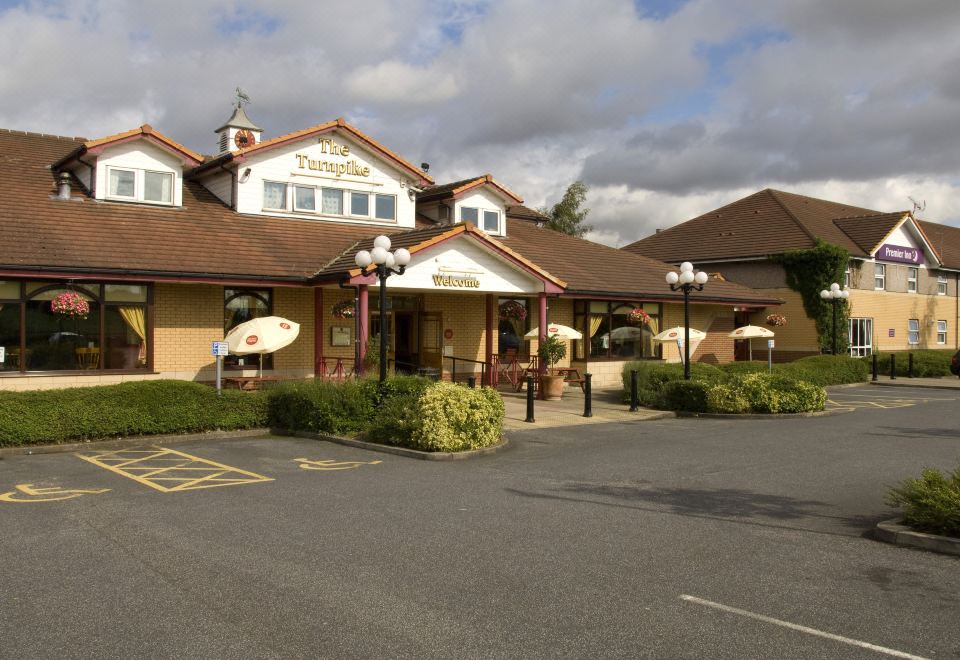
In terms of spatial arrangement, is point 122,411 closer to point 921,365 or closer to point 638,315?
Result: point 638,315

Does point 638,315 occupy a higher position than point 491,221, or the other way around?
point 491,221

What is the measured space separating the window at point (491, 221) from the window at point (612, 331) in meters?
3.47

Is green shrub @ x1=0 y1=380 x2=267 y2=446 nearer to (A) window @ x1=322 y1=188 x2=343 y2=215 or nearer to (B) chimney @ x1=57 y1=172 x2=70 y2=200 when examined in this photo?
(B) chimney @ x1=57 y1=172 x2=70 y2=200

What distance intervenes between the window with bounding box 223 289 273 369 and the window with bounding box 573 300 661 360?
10065 mm

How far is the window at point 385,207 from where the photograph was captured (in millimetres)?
24406

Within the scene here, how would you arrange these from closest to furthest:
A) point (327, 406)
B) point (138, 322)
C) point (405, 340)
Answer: point (327, 406), point (138, 322), point (405, 340)

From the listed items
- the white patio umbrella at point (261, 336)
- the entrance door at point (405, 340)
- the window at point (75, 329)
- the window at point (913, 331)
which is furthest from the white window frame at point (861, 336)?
the window at point (75, 329)

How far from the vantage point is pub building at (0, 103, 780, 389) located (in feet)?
58.2

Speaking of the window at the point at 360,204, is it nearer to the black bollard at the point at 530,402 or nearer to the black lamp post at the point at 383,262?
the black lamp post at the point at 383,262

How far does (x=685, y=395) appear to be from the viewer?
1970cm

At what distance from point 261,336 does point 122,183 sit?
620 cm

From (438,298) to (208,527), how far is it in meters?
16.3

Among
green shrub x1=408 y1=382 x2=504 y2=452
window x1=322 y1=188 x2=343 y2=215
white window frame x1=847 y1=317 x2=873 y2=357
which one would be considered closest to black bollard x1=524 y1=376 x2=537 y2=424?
green shrub x1=408 y1=382 x2=504 y2=452

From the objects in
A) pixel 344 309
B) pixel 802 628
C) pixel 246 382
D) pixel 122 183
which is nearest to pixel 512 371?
pixel 344 309
